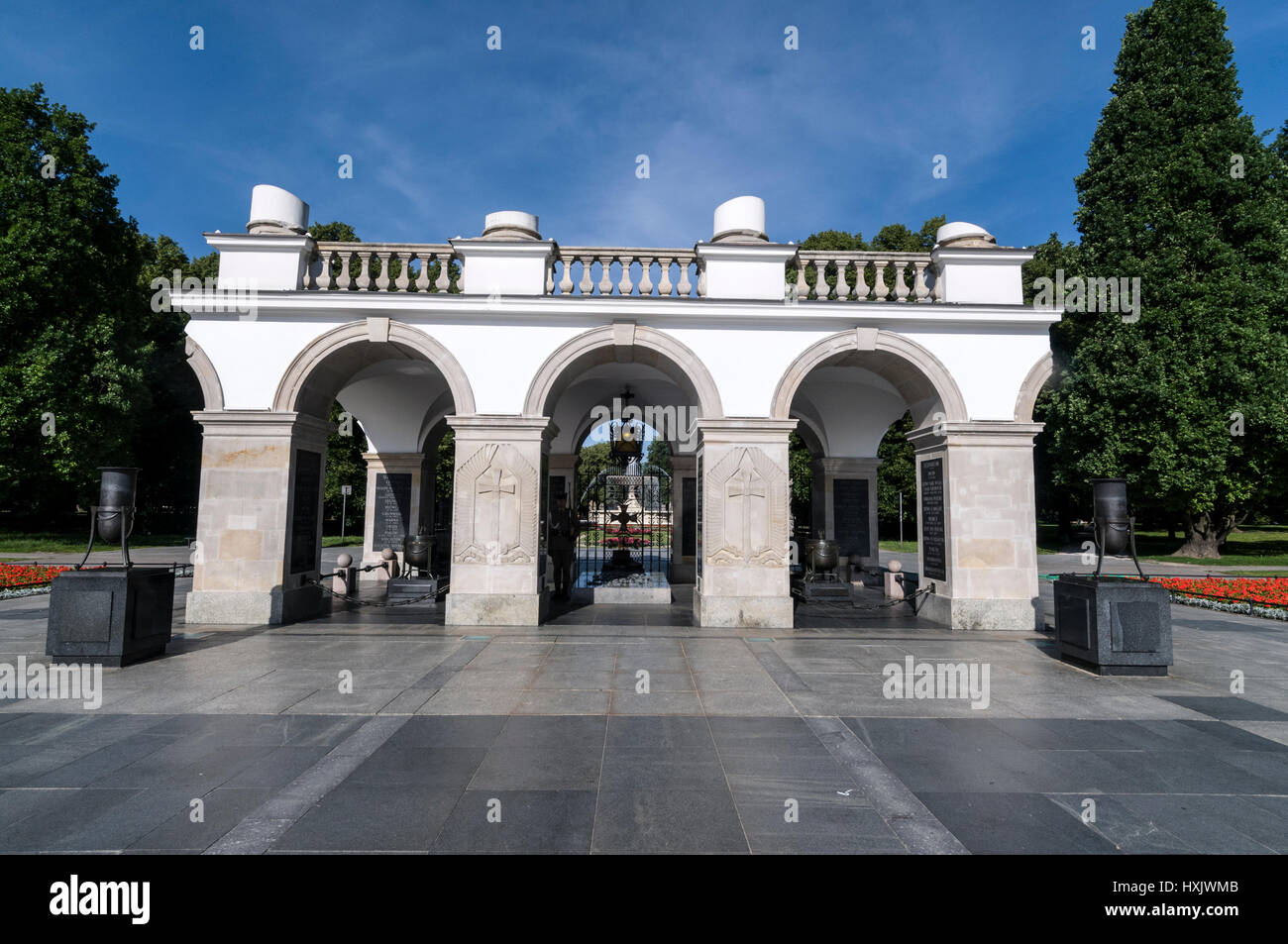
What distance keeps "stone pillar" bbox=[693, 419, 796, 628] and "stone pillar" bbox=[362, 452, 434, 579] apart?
30.0ft

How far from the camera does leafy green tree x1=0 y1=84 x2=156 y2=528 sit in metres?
19.6

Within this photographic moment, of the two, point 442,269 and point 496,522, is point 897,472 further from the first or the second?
point 442,269

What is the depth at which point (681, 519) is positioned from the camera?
16.5 metres

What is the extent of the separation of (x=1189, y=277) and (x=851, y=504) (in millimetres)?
15364

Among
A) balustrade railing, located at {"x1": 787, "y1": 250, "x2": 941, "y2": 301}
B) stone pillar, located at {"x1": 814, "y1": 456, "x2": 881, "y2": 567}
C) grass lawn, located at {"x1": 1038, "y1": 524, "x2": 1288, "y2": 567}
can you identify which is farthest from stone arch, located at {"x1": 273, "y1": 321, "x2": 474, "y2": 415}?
grass lawn, located at {"x1": 1038, "y1": 524, "x2": 1288, "y2": 567}

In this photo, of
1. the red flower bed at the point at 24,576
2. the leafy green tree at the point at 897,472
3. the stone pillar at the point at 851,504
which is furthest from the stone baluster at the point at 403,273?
the leafy green tree at the point at 897,472

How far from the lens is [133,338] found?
23500mm

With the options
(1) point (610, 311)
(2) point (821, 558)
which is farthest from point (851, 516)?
(1) point (610, 311)

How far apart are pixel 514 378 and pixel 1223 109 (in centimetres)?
2641

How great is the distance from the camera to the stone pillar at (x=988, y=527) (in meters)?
10.1

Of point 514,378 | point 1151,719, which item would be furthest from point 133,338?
point 1151,719

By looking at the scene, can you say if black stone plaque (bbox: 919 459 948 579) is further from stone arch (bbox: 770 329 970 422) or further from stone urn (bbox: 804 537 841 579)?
stone urn (bbox: 804 537 841 579)

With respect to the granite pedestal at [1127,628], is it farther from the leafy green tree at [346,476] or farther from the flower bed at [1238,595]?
the leafy green tree at [346,476]
